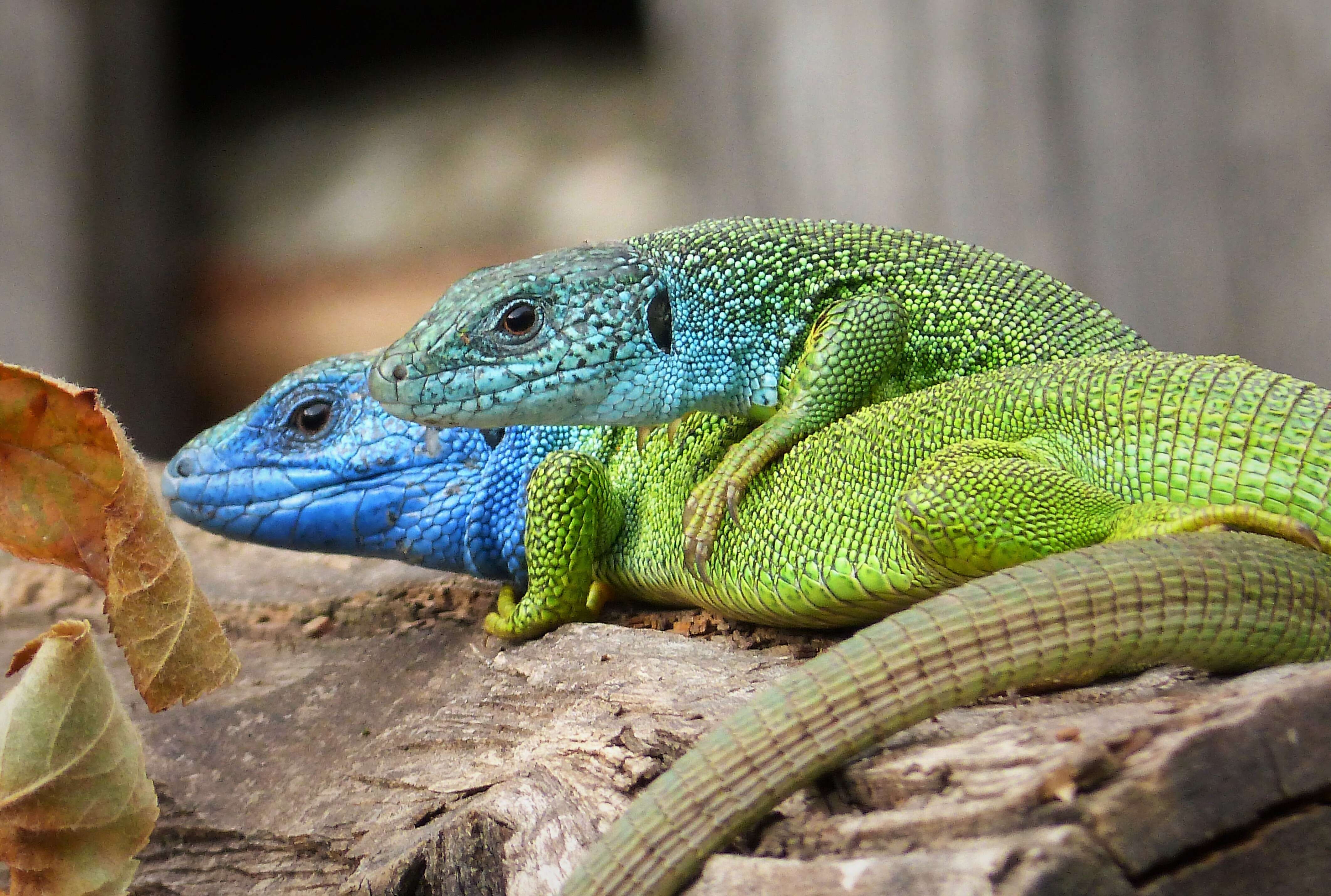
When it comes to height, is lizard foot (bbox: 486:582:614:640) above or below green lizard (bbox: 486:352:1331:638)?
below

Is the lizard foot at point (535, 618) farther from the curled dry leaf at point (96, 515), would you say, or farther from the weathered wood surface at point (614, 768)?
the curled dry leaf at point (96, 515)

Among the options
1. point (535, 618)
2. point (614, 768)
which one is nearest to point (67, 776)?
point (614, 768)

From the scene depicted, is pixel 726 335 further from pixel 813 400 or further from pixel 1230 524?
pixel 1230 524

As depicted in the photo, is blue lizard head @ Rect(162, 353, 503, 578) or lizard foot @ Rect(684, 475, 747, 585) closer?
lizard foot @ Rect(684, 475, 747, 585)

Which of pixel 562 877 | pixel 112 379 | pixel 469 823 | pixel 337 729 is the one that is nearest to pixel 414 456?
pixel 337 729

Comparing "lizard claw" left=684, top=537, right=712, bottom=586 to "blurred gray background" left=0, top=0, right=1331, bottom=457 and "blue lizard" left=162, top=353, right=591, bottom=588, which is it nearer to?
"blue lizard" left=162, top=353, right=591, bottom=588

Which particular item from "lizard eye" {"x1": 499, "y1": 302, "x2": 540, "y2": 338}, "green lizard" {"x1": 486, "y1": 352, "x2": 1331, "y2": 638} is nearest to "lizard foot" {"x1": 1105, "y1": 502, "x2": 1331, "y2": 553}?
"green lizard" {"x1": 486, "y1": 352, "x2": 1331, "y2": 638}

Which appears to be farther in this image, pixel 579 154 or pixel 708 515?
pixel 579 154
